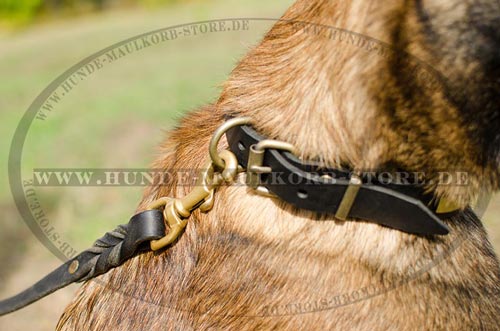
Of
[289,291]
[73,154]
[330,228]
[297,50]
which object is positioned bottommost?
[73,154]

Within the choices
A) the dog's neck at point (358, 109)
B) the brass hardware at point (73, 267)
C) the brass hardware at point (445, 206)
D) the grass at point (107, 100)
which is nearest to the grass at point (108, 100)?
the grass at point (107, 100)

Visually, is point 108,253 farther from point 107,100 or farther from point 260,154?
point 107,100

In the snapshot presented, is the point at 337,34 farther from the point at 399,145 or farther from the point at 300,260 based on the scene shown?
the point at 300,260

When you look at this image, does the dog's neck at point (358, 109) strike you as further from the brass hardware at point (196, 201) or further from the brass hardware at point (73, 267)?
the brass hardware at point (73, 267)

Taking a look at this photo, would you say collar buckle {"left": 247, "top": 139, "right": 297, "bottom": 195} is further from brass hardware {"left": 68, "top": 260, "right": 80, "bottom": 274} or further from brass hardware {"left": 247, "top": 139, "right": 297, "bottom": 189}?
brass hardware {"left": 68, "top": 260, "right": 80, "bottom": 274}

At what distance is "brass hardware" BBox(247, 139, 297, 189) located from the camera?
1.75 meters

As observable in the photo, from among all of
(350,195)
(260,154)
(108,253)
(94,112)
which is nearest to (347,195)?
(350,195)

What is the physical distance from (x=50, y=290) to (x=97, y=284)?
15cm

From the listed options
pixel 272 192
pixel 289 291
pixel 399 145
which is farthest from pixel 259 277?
pixel 399 145

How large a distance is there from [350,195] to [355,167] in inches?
3.1

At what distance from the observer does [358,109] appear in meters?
1.71

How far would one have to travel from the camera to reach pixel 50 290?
215 centimetres

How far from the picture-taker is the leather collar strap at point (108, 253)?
190 centimetres

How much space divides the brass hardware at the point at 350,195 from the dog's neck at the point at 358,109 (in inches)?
1.5
